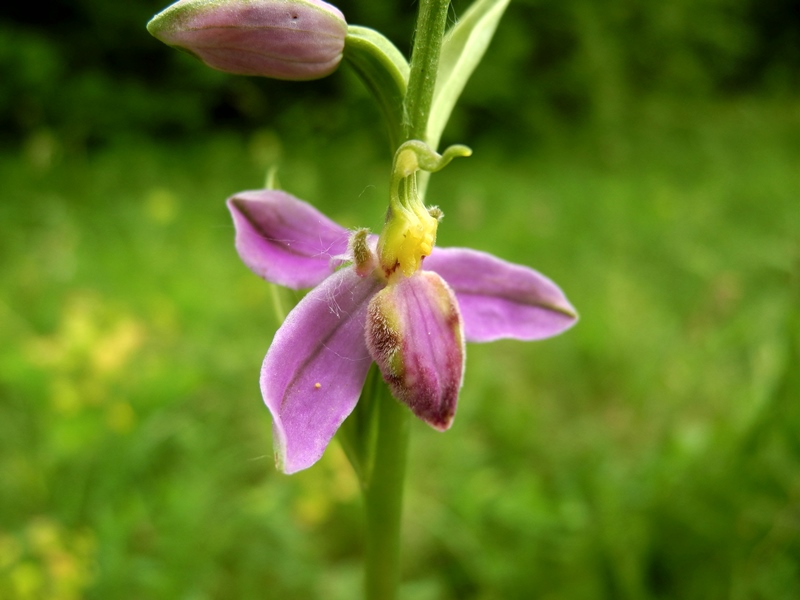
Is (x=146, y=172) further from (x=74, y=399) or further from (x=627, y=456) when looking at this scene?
(x=627, y=456)

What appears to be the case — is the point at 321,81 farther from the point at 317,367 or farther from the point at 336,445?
the point at 317,367

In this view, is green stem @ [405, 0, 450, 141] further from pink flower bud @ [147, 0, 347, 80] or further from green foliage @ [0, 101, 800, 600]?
green foliage @ [0, 101, 800, 600]

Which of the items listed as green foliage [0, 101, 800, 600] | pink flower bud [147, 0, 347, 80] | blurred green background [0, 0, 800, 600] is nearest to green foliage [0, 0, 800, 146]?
blurred green background [0, 0, 800, 600]

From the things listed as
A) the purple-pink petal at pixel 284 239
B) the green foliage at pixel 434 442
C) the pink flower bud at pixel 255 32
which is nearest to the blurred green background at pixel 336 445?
the green foliage at pixel 434 442

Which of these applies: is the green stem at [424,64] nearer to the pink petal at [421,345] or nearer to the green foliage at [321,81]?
the pink petal at [421,345]

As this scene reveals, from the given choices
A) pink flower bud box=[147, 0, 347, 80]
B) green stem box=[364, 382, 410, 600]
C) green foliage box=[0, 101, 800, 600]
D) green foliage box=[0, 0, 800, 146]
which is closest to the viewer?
pink flower bud box=[147, 0, 347, 80]

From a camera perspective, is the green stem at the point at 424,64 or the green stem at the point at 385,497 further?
the green stem at the point at 385,497
